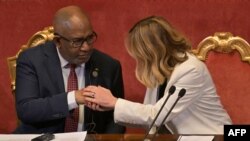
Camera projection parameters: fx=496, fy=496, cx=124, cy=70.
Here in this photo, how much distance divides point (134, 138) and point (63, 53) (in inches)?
26.1

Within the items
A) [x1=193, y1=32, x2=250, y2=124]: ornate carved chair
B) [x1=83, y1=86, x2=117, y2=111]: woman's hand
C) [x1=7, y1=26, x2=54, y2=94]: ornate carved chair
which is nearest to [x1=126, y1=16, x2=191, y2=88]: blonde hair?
[x1=83, y1=86, x2=117, y2=111]: woman's hand

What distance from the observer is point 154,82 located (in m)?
2.29

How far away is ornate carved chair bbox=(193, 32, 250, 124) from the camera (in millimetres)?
2768

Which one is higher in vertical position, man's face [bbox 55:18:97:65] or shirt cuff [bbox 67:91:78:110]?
man's face [bbox 55:18:97:65]

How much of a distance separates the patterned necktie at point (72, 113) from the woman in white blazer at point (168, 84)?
0.22 meters

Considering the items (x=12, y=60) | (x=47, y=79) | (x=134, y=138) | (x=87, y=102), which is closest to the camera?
(x=134, y=138)

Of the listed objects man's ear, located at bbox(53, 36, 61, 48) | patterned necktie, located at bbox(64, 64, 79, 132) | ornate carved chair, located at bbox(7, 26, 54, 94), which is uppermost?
man's ear, located at bbox(53, 36, 61, 48)

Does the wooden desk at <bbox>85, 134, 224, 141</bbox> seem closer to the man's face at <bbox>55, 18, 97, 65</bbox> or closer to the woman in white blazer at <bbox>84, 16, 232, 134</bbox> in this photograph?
the woman in white blazer at <bbox>84, 16, 232, 134</bbox>

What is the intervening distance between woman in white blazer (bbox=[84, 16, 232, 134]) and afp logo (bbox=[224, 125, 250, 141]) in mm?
485

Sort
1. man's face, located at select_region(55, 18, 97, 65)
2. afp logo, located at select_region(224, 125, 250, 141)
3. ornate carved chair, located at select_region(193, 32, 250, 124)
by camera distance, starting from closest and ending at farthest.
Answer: afp logo, located at select_region(224, 125, 250, 141), man's face, located at select_region(55, 18, 97, 65), ornate carved chair, located at select_region(193, 32, 250, 124)

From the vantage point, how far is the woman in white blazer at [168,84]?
2.21 metres

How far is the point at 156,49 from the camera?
2.28 metres

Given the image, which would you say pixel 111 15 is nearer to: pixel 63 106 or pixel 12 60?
pixel 12 60

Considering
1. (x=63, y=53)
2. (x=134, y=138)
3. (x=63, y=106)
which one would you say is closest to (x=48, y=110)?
(x=63, y=106)
